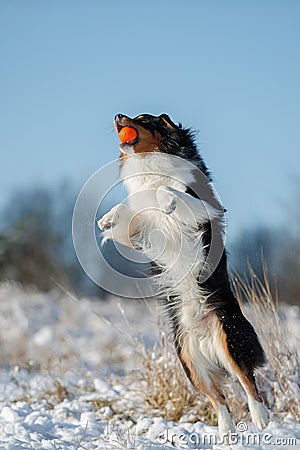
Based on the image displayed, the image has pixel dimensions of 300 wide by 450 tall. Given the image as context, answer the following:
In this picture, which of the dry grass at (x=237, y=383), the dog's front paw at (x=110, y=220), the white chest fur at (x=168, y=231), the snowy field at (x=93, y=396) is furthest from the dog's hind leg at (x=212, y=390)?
the dog's front paw at (x=110, y=220)

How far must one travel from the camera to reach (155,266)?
15.5 feet

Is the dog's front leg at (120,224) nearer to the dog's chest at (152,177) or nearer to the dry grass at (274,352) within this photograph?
the dog's chest at (152,177)

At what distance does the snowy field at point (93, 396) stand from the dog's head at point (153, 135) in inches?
86.6

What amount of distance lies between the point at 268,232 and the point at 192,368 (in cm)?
191

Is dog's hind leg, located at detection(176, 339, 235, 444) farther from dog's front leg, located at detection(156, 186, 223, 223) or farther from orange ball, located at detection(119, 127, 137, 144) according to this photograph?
orange ball, located at detection(119, 127, 137, 144)

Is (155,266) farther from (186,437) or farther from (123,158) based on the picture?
(186,437)

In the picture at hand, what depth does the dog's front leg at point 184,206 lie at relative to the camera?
13.5ft

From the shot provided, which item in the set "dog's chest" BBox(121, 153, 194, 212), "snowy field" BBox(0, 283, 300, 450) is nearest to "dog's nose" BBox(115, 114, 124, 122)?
"dog's chest" BBox(121, 153, 194, 212)

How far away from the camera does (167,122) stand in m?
4.69

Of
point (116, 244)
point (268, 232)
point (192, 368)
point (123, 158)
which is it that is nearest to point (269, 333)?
point (268, 232)

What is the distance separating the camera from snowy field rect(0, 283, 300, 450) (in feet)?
15.8

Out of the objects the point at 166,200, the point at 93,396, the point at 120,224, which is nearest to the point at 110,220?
the point at 120,224

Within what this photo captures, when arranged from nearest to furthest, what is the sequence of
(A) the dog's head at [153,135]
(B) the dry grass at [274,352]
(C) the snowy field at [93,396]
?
(A) the dog's head at [153,135] < (C) the snowy field at [93,396] < (B) the dry grass at [274,352]

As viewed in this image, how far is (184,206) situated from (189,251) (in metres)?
0.41
